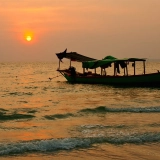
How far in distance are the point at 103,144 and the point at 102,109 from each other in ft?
24.7

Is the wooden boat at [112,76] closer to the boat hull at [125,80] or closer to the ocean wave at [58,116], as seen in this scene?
the boat hull at [125,80]

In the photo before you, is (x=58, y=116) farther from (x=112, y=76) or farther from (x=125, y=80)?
(x=112, y=76)

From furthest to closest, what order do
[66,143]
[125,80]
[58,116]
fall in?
Answer: [125,80] < [58,116] < [66,143]

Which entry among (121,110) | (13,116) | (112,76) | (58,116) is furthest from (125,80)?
(13,116)

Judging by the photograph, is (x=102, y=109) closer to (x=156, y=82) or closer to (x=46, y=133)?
(x=46, y=133)

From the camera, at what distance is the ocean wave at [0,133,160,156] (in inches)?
339

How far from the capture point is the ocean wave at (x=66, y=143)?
860 centimetres

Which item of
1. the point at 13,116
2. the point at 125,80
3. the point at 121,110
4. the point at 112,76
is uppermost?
the point at 112,76

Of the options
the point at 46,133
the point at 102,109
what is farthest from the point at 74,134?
Answer: the point at 102,109

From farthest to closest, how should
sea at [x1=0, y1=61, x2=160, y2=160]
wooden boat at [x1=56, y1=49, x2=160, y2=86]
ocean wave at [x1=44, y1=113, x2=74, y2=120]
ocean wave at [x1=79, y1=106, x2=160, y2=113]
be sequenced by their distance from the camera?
1. wooden boat at [x1=56, y1=49, x2=160, y2=86]
2. ocean wave at [x1=79, y1=106, x2=160, y2=113]
3. ocean wave at [x1=44, y1=113, x2=74, y2=120]
4. sea at [x1=0, y1=61, x2=160, y2=160]

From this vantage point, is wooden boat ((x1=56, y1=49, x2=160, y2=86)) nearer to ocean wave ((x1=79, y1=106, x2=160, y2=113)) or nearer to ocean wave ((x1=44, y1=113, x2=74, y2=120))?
ocean wave ((x1=79, y1=106, x2=160, y2=113))

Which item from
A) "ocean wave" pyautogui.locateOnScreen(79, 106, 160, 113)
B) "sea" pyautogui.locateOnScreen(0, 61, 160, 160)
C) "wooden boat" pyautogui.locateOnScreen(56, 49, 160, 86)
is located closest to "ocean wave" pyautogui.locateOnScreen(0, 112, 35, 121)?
"sea" pyautogui.locateOnScreen(0, 61, 160, 160)

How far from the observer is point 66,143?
363 inches

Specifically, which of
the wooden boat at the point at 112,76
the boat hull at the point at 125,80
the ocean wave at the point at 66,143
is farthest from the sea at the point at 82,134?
the wooden boat at the point at 112,76
